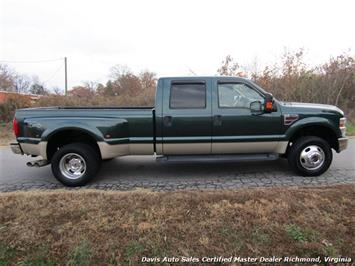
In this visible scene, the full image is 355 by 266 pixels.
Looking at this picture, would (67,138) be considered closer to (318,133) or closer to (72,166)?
(72,166)

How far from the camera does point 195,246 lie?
265cm

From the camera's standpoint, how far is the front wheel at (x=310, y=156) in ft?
15.5

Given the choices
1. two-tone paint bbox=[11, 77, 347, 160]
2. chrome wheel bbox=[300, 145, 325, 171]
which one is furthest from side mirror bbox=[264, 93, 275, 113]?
chrome wheel bbox=[300, 145, 325, 171]

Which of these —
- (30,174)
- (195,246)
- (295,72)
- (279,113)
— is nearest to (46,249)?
(195,246)

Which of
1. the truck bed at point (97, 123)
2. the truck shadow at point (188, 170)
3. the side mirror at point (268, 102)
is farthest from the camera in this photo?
the truck shadow at point (188, 170)

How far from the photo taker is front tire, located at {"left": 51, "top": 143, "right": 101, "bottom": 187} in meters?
4.50

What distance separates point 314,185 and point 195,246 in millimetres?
2732

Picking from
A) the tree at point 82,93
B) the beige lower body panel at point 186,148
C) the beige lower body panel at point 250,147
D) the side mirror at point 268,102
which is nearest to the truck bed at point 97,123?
the beige lower body panel at point 186,148

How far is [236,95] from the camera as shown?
4742mm

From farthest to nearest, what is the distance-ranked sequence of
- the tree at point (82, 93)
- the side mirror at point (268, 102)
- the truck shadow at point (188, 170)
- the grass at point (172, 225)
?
the tree at point (82, 93) < the truck shadow at point (188, 170) < the side mirror at point (268, 102) < the grass at point (172, 225)

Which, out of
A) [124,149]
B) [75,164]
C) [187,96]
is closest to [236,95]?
[187,96]

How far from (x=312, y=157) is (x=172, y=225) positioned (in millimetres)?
3245

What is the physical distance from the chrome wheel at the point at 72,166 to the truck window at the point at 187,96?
198cm

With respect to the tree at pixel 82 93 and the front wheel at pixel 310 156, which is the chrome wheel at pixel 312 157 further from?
the tree at pixel 82 93
